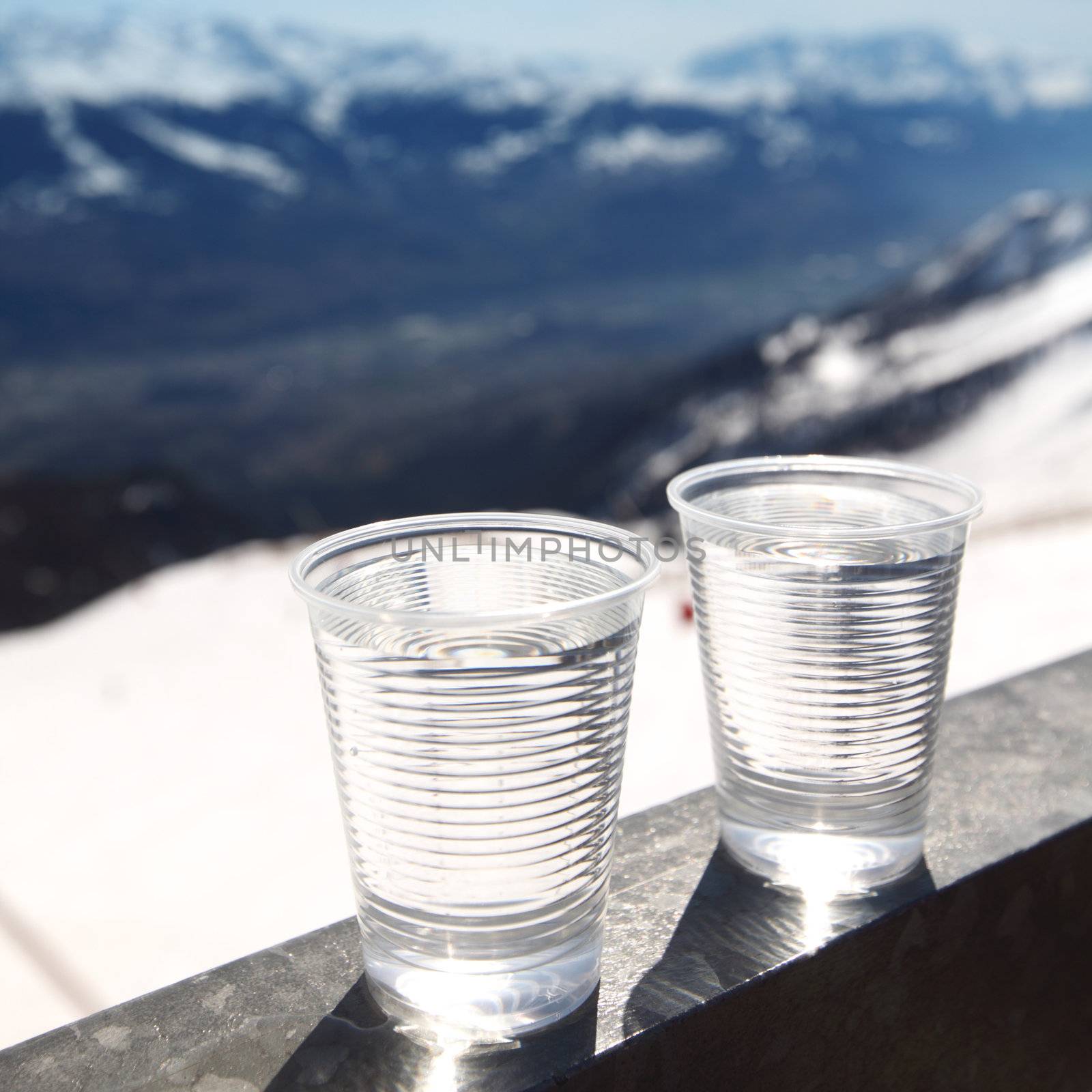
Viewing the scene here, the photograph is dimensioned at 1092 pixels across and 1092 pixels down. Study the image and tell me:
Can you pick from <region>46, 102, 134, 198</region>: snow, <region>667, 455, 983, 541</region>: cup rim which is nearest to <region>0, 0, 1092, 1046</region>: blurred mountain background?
<region>46, 102, 134, 198</region>: snow

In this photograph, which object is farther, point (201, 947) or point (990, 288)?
point (990, 288)

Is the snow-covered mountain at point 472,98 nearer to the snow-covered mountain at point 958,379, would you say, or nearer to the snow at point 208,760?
the snow-covered mountain at point 958,379

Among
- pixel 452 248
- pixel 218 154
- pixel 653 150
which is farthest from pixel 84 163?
pixel 653 150

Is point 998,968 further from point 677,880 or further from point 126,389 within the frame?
point 126,389

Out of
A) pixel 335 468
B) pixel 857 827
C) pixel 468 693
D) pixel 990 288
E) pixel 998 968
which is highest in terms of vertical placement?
pixel 468 693

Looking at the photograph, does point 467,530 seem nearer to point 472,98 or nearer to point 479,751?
point 479,751

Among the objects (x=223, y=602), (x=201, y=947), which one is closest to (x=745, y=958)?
(x=201, y=947)

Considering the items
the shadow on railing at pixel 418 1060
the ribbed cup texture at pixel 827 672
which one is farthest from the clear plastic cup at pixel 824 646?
the shadow on railing at pixel 418 1060
